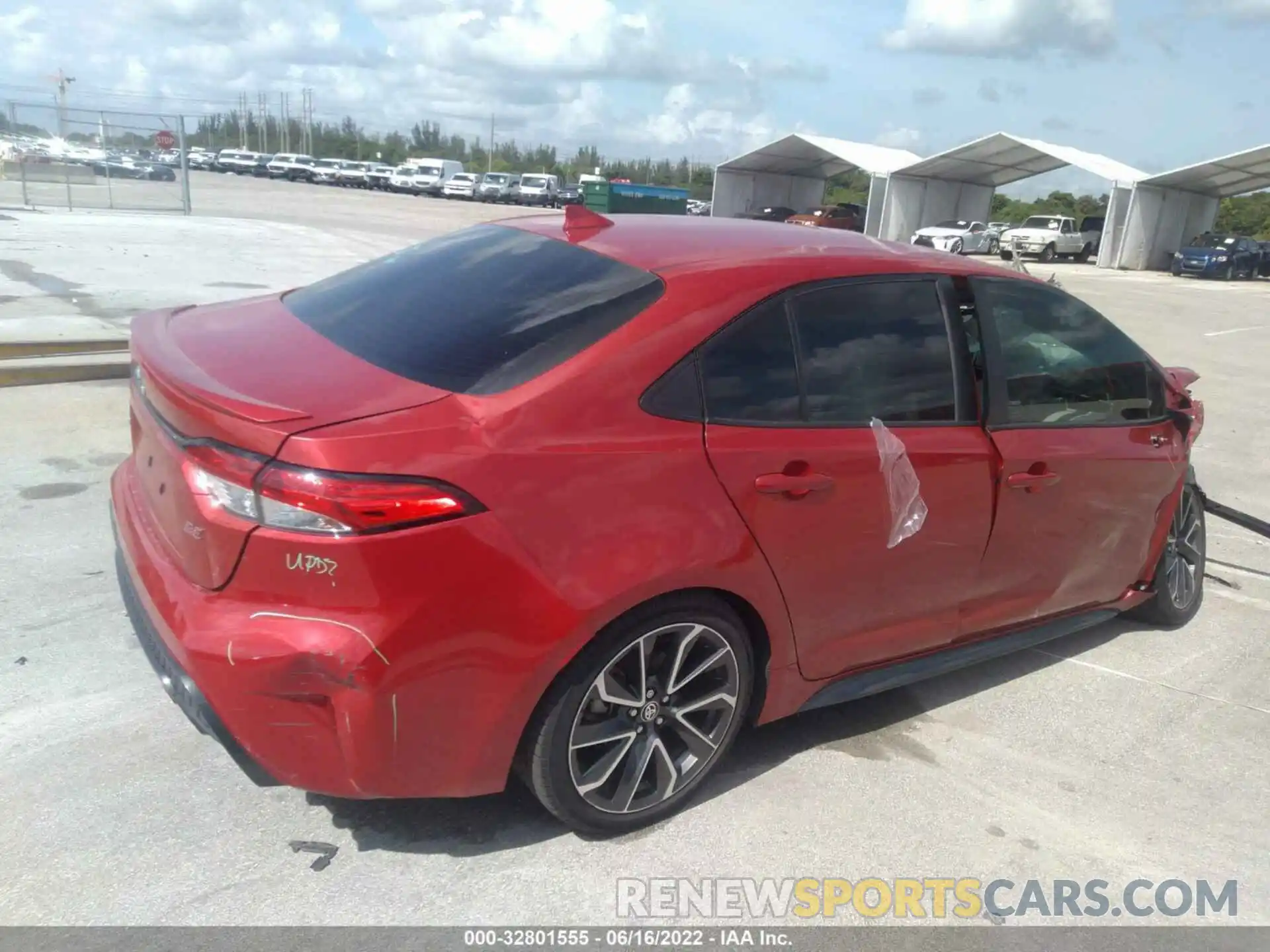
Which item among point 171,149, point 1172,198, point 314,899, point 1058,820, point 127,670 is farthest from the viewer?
point 1172,198

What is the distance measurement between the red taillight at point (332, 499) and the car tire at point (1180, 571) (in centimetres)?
352

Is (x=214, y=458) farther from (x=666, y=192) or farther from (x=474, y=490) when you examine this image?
(x=666, y=192)

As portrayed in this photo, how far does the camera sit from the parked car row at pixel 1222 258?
36.8 meters

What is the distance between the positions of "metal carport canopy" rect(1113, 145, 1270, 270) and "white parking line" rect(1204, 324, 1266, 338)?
64.2 ft

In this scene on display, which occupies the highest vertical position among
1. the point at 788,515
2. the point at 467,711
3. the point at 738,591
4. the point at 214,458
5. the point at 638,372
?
the point at 638,372

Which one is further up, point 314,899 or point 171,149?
point 171,149

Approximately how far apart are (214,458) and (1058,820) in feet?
9.04

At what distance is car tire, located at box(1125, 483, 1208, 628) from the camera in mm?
4605

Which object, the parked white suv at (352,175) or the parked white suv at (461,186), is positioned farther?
the parked white suv at (352,175)

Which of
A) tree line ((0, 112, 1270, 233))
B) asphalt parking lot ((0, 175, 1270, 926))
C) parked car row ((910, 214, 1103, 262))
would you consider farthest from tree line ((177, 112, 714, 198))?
asphalt parking lot ((0, 175, 1270, 926))

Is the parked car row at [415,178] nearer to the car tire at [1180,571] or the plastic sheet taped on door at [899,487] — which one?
the car tire at [1180,571]

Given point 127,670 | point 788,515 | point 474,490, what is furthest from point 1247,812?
point 127,670

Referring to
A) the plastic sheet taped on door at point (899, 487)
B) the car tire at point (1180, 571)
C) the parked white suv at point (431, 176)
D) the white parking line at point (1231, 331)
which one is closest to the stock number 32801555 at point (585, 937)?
the plastic sheet taped on door at point (899, 487)

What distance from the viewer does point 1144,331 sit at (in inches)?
720
